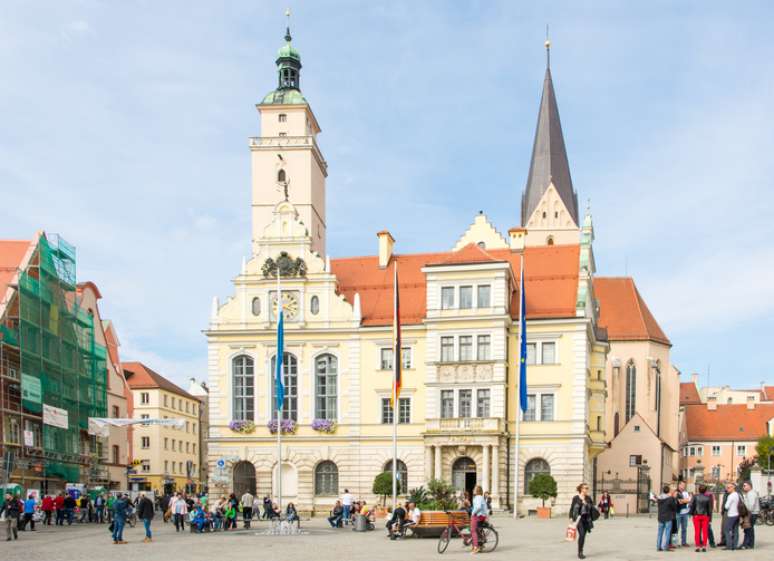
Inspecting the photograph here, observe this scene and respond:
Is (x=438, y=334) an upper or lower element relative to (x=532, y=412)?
upper

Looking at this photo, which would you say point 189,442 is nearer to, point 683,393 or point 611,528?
point 683,393

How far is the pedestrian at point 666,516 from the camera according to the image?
24.7 m

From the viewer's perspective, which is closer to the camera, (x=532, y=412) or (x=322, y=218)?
(x=532, y=412)

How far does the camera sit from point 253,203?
6631cm

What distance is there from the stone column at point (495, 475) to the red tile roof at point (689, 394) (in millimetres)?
88568

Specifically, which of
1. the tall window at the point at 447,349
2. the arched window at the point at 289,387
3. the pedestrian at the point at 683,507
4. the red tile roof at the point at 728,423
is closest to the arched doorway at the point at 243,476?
the arched window at the point at 289,387

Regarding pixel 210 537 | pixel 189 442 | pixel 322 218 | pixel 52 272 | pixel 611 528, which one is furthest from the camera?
pixel 189 442

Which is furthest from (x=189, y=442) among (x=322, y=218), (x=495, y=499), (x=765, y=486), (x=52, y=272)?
(x=765, y=486)

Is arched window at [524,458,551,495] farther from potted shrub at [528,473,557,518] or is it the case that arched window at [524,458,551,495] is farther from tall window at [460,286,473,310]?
tall window at [460,286,473,310]

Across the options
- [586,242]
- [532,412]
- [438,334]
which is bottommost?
[532,412]

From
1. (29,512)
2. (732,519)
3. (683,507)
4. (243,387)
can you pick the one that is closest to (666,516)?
(683,507)

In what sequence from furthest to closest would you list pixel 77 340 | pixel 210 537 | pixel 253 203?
pixel 253 203 < pixel 77 340 < pixel 210 537

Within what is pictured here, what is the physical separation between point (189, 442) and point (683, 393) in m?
67.3

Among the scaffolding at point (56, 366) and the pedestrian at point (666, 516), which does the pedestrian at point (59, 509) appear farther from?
the pedestrian at point (666, 516)
